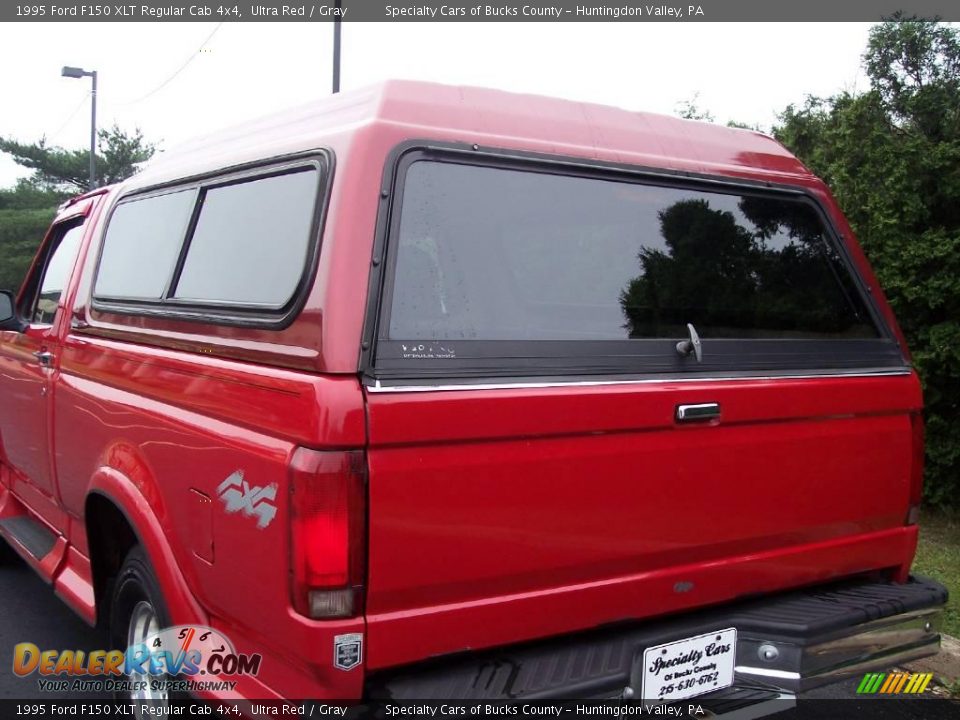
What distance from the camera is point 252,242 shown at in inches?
104

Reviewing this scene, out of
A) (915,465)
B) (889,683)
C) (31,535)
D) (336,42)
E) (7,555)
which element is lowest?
(7,555)

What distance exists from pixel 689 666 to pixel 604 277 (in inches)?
46.2

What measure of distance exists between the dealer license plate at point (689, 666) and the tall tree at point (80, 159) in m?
26.6

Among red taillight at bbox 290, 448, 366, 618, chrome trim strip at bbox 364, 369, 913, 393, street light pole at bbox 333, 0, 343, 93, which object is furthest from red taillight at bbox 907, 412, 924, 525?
street light pole at bbox 333, 0, 343, 93

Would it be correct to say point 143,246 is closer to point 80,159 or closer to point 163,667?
point 163,667

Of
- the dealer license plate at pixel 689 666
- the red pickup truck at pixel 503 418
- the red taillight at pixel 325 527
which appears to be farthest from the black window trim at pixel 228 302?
the dealer license plate at pixel 689 666

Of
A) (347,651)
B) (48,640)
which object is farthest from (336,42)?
(347,651)

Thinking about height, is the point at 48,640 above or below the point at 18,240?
above

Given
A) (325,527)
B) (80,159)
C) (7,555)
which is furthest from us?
(80,159)

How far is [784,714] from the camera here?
354 cm

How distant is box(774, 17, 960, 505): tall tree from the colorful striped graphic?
2.88 meters

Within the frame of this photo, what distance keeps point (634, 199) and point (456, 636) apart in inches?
58.1

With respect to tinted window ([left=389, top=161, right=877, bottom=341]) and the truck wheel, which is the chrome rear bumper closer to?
tinted window ([left=389, top=161, right=877, bottom=341])

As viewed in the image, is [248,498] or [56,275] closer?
[248,498]
